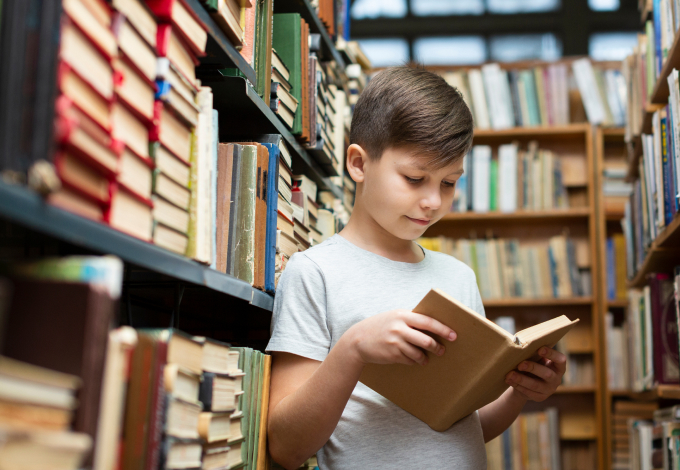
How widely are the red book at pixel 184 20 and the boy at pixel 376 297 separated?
450 mm

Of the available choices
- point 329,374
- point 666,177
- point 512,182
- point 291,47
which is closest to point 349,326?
point 329,374

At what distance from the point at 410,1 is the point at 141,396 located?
14.4 ft

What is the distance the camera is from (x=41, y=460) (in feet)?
1.51

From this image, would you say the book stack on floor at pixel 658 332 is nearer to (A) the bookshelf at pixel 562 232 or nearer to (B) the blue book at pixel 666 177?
(B) the blue book at pixel 666 177

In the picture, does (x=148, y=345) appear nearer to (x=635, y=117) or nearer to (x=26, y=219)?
(x=26, y=219)

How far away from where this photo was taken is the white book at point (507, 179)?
3395 mm

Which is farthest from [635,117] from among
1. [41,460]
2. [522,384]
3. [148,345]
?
[41,460]

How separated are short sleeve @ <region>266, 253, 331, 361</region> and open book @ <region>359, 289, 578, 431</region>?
0.37ft

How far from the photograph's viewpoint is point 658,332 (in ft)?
6.36

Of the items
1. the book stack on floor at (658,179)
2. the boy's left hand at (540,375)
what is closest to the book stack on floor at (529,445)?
the book stack on floor at (658,179)

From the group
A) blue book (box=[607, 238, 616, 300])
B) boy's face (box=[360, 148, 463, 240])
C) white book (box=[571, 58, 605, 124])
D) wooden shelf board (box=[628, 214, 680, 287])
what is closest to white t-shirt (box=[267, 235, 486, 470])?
boy's face (box=[360, 148, 463, 240])

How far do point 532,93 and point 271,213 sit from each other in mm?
2676

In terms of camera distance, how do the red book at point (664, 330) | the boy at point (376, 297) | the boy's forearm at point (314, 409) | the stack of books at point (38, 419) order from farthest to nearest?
the red book at point (664, 330) → the boy at point (376, 297) → the boy's forearm at point (314, 409) → the stack of books at point (38, 419)

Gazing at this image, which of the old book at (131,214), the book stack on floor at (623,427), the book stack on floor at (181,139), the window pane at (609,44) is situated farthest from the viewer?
the window pane at (609,44)
